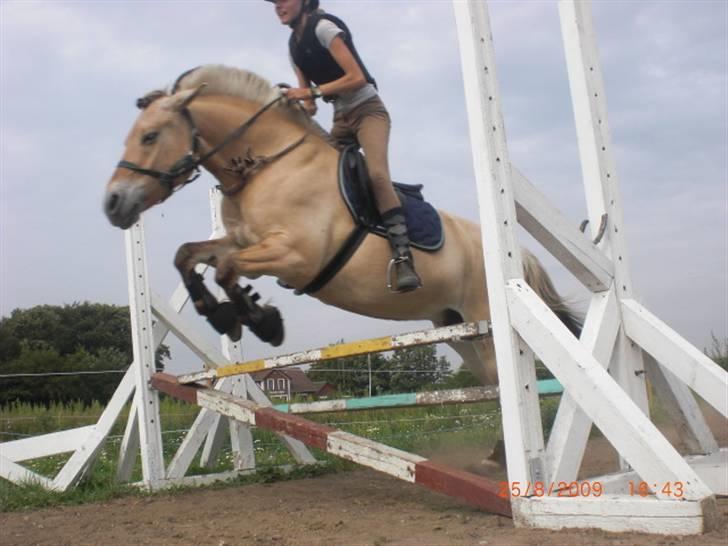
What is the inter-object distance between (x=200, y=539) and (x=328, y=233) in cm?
124

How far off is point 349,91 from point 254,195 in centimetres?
59

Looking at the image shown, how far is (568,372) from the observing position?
2.34 meters

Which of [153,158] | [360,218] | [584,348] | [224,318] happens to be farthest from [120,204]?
[584,348]

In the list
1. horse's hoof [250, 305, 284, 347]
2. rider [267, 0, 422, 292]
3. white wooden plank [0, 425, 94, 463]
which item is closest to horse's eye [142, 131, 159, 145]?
rider [267, 0, 422, 292]

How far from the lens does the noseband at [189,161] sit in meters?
3.00

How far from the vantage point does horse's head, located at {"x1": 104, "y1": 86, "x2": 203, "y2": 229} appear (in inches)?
115

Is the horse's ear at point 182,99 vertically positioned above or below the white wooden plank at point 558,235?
above

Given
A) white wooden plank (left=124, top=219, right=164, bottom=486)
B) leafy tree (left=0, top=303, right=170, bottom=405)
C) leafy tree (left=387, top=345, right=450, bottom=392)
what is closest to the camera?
white wooden plank (left=124, top=219, right=164, bottom=486)

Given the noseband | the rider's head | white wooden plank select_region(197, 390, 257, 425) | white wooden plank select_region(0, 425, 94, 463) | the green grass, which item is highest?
the rider's head

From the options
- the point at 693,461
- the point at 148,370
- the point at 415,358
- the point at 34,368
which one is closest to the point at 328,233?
the point at 693,461

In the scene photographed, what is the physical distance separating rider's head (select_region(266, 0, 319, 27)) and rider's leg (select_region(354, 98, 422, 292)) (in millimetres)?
447

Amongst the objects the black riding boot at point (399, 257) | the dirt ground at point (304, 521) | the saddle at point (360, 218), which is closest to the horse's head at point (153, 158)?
the saddle at point (360, 218)

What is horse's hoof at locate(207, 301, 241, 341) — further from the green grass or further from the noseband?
the green grass

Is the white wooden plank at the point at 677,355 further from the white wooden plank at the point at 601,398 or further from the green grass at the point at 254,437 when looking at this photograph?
Result: the green grass at the point at 254,437
